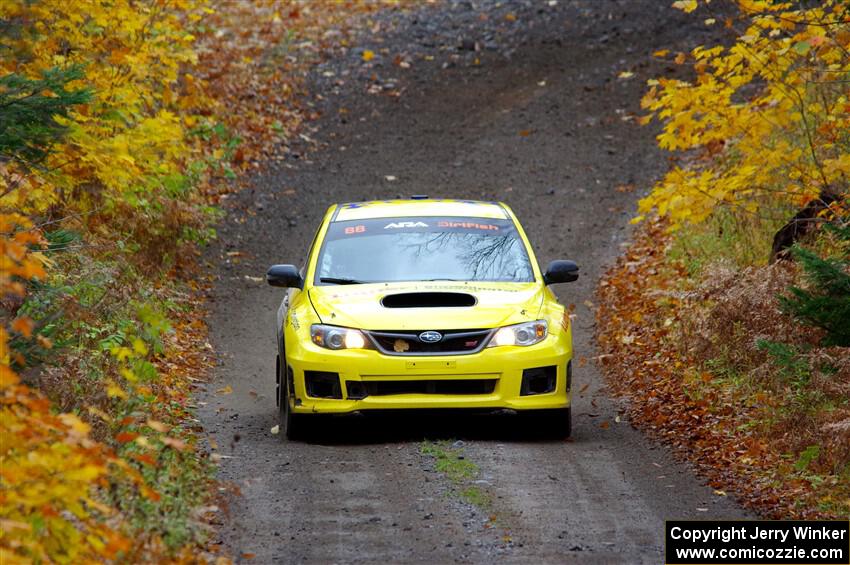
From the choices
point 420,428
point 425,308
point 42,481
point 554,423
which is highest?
point 42,481

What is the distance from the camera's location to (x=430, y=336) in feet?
31.2

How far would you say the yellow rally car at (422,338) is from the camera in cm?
950

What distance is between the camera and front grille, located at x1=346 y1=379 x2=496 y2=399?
31.2 ft

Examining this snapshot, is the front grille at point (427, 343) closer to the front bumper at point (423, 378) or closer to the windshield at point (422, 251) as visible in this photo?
the front bumper at point (423, 378)

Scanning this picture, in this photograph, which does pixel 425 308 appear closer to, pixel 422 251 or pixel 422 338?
pixel 422 338

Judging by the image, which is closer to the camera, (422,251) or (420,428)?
(420,428)

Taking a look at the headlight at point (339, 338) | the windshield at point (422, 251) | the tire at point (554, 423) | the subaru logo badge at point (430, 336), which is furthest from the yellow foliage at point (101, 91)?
the tire at point (554, 423)

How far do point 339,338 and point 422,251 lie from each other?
1.58 metres

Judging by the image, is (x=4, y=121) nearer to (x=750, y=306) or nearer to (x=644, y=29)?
(x=750, y=306)

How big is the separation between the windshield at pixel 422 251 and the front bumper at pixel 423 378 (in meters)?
1.10

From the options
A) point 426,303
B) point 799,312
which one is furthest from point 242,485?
point 799,312

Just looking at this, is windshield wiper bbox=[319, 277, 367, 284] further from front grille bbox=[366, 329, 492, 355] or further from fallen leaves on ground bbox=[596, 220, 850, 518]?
fallen leaves on ground bbox=[596, 220, 850, 518]

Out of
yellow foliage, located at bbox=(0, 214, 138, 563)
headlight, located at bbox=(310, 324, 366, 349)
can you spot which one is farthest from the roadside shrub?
yellow foliage, located at bbox=(0, 214, 138, 563)

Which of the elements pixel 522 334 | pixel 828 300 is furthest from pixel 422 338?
pixel 828 300
